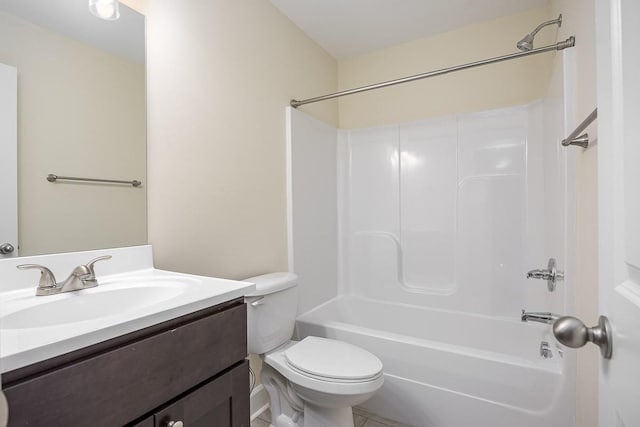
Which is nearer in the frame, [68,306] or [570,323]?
[570,323]

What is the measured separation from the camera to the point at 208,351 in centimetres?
82

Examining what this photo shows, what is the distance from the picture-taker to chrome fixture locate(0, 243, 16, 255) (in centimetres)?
91

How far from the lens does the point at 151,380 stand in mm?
687

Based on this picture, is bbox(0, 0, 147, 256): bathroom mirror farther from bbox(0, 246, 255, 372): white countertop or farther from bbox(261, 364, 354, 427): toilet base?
bbox(261, 364, 354, 427): toilet base

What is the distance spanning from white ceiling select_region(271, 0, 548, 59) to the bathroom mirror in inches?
45.5

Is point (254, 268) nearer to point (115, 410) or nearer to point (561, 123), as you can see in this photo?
point (115, 410)

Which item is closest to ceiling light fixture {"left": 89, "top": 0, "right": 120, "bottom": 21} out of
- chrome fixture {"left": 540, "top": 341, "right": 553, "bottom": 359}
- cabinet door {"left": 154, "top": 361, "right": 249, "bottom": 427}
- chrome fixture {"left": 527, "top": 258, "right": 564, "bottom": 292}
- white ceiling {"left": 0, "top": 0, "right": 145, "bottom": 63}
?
white ceiling {"left": 0, "top": 0, "right": 145, "bottom": 63}

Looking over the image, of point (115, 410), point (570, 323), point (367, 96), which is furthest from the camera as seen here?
point (367, 96)

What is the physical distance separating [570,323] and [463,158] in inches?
77.2

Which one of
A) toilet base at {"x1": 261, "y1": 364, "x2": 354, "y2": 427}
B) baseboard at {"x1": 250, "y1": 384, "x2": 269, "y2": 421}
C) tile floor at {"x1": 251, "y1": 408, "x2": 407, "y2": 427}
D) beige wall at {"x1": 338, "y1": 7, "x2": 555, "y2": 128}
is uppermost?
beige wall at {"x1": 338, "y1": 7, "x2": 555, "y2": 128}

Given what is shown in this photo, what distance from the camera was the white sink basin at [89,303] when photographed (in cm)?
78

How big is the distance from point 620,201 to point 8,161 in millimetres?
1491

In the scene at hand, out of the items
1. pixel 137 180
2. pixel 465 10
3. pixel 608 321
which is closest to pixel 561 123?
pixel 465 10

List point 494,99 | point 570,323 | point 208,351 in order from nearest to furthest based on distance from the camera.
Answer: point 570,323
point 208,351
point 494,99
